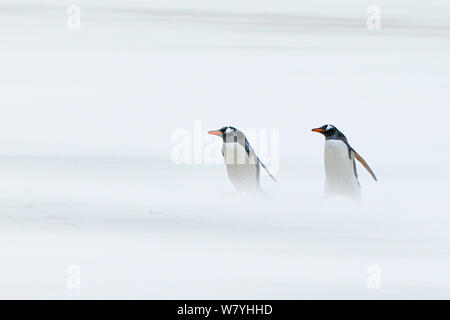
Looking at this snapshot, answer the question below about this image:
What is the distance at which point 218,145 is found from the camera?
4.21m

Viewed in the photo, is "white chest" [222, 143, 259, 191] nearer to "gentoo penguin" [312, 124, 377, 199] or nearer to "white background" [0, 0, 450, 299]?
"white background" [0, 0, 450, 299]

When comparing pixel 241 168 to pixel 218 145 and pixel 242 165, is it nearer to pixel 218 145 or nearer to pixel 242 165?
pixel 242 165

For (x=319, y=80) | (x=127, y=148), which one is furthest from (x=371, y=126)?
(x=127, y=148)

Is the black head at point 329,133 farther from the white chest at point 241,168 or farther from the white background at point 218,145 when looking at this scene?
the white chest at point 241,168

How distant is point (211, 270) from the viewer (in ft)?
11.5

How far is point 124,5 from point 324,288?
3574 millimetres

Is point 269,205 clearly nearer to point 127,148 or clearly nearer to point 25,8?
point 127,148

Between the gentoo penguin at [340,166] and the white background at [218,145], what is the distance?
0.06 metres

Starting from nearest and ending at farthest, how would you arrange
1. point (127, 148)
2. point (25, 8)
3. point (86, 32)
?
point (127, 148), point (86, 32), point (25, 8)

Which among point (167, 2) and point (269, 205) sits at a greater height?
point (167, 2)

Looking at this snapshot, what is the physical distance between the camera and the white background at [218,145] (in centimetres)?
350

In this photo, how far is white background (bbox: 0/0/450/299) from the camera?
3.50m

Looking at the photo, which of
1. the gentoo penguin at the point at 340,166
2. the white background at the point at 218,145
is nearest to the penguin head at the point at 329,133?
the gentoo penguin at the point at 340,166

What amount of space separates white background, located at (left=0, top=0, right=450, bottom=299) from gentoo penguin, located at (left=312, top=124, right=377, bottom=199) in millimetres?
55
